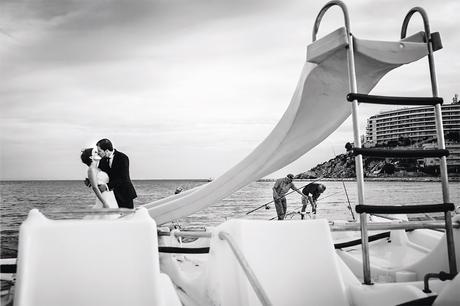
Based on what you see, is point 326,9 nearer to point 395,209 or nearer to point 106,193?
point 395,209

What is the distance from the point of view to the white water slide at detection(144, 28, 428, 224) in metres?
2.64

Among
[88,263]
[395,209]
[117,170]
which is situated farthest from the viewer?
[117,170]

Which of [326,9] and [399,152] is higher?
[326,9]

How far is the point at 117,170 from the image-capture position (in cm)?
496

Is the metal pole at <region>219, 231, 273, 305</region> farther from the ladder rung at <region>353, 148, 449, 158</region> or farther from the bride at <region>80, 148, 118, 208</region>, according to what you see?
the bride at <region>80, 148, 118, 208</region>

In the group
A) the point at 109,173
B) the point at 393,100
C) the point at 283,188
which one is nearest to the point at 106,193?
the point at 109,173

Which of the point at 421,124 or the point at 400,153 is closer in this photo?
the point at 400,153

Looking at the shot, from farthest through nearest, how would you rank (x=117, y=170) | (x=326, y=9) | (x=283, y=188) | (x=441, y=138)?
(x=283, y=188)
(x=117, y=170)
(x=326, y=9)
(x=441, y=138)

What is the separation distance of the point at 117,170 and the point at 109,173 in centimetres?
14

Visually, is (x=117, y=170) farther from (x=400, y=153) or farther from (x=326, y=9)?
(x=400, y=153)

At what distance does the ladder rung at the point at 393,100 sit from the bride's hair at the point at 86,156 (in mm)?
3522

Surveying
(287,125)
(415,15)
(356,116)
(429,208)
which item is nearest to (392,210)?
(429,208)

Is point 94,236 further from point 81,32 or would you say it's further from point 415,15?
point 81,32

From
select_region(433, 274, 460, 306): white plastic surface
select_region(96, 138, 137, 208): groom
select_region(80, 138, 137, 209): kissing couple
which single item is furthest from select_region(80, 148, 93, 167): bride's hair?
select_region(433, 274, 460, 306): white plastic surface
